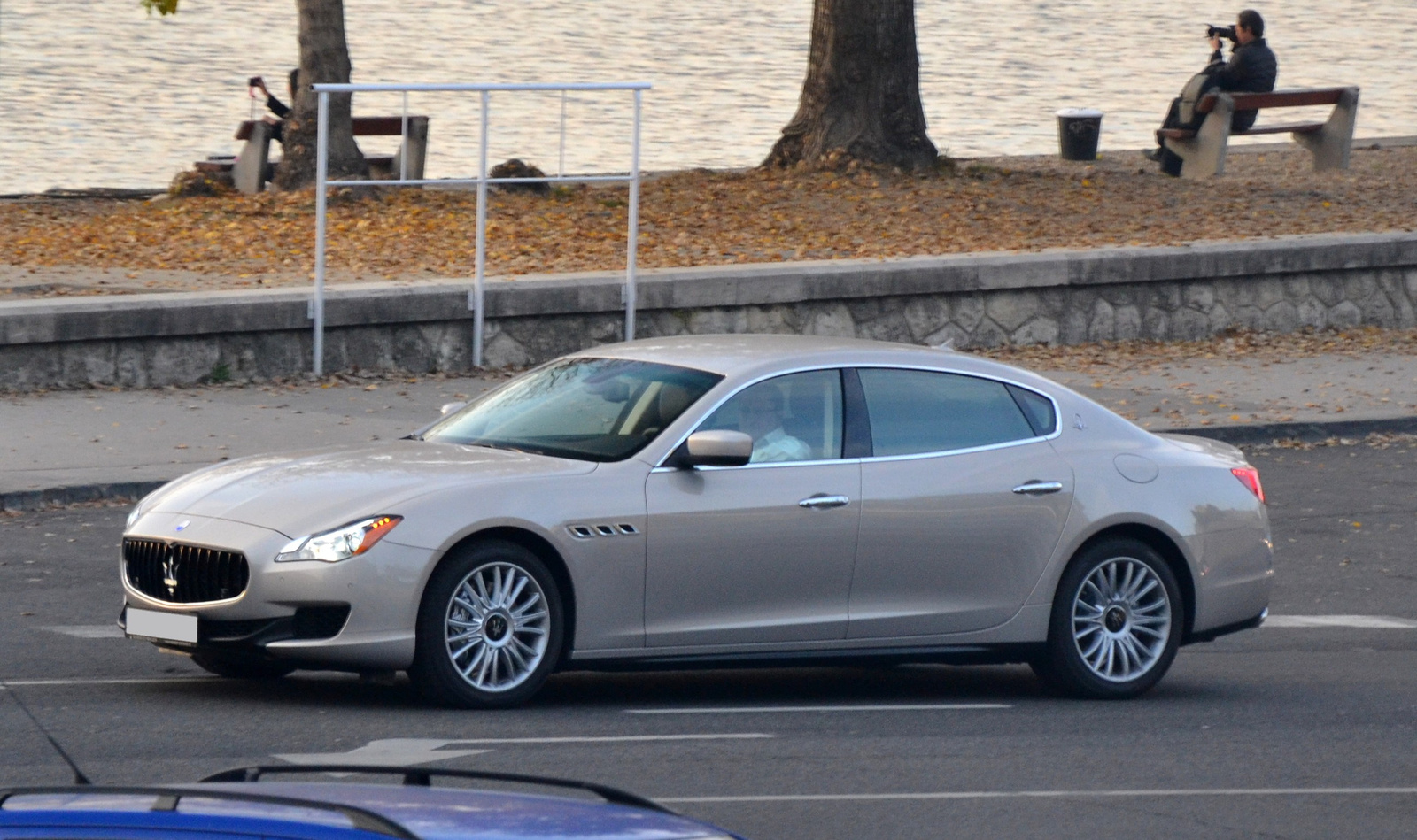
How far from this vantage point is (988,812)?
6.89 m

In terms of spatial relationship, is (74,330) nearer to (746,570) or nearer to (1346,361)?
(746,570)

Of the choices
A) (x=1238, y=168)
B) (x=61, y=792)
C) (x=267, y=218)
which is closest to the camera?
(x=61, y=792)

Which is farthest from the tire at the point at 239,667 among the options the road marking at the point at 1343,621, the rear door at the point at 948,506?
the road marking at the point at 1343,621

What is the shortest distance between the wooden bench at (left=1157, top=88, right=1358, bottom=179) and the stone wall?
14.1 ft

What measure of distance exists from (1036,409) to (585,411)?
6.03 ft

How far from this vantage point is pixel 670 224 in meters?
20.8

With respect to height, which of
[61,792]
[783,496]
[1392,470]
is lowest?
[1392,470]

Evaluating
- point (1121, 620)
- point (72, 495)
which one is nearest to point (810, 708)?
point (1121, 620)

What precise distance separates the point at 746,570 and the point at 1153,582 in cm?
179

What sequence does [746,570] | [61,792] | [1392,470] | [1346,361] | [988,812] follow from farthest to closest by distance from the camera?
1. [1346,361]
2. [1392,470]
3. [746,570]
4. [988,812]
5. [61,792]

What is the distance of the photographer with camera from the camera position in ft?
80.6

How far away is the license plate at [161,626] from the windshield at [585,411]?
136cm

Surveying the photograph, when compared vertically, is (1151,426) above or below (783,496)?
below

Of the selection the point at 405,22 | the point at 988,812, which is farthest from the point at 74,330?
the point at 405,22
